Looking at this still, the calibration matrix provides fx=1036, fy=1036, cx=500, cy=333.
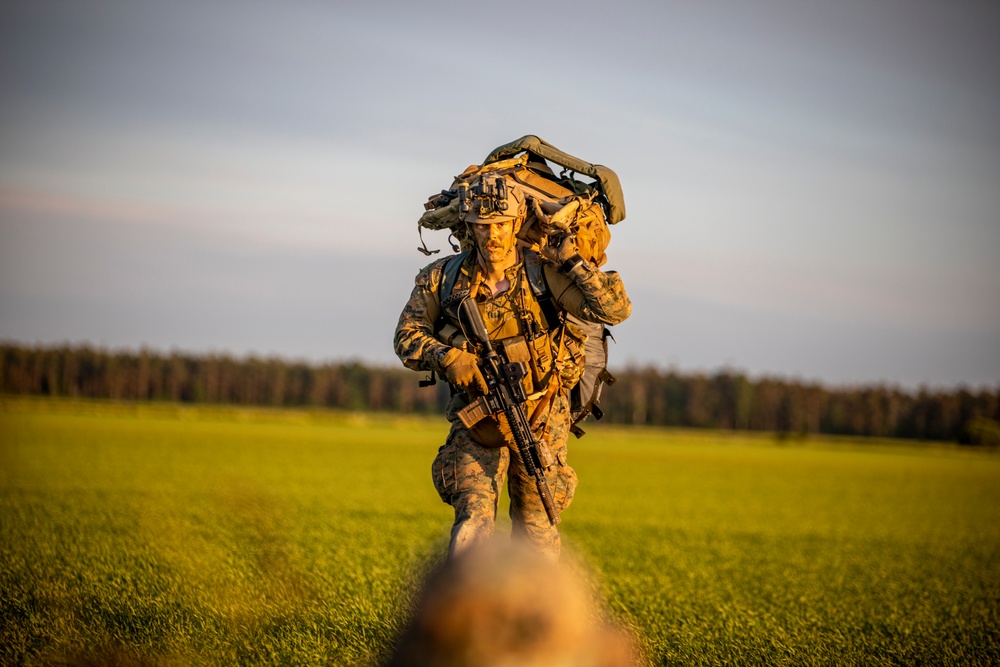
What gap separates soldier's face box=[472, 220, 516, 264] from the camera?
285 inches

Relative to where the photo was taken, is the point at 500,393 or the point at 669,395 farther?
the point at 669,395

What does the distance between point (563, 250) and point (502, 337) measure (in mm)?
800

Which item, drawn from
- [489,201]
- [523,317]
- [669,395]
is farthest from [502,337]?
[669,395]

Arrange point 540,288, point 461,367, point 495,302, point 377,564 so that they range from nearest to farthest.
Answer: point 461,367 < point 495,302 < point 540,288 < point 377,564

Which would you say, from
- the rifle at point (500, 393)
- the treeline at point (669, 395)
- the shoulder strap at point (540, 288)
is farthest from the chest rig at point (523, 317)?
the treeline at point (669, 395)

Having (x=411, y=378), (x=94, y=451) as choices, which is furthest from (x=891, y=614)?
(x=411, y=378)

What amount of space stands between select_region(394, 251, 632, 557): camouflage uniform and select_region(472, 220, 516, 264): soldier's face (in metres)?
0.21

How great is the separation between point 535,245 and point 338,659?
335 centimetres

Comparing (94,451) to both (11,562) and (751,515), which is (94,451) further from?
(11,562)

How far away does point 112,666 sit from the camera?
6.82 metres

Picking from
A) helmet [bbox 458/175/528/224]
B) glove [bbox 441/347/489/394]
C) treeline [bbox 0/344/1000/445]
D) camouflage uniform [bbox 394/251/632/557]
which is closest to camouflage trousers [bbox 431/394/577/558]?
camouflage uniform [bbox 394/251/632/557]

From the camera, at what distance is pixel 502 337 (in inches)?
Result: 294

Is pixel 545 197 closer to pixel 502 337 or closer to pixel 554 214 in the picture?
pixel 554 214

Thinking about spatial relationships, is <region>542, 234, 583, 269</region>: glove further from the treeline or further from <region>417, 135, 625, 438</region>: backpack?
the treeline
